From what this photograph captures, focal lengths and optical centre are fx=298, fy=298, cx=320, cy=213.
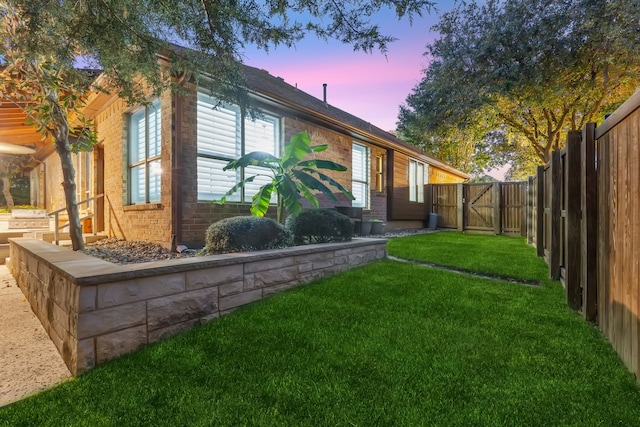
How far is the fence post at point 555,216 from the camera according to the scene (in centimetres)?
435

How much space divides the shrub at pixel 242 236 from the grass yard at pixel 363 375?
1.06 m

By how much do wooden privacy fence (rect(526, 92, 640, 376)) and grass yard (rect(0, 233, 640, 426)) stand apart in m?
0.22

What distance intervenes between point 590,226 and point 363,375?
100 inches

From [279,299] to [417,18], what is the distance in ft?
12.0

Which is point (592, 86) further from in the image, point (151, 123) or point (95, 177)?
point (95, 177)

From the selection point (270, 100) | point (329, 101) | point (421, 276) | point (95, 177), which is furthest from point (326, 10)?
point (329, 101)

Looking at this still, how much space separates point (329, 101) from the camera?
1473 centimetres

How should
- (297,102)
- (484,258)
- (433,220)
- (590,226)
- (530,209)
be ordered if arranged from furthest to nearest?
1. (433,220)
2. (530,209)
3. (297,102)
4. (484,258)
5. (590,226)

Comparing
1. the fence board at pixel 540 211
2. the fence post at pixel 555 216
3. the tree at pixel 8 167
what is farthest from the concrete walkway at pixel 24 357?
the tree at pixel 8 167

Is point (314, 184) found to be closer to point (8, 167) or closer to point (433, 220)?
point (433, 220)

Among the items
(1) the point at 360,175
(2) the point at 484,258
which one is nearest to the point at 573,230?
(2) the point at 484,258

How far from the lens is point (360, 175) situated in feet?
36.1

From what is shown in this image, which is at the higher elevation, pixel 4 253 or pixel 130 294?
pixel 130 294

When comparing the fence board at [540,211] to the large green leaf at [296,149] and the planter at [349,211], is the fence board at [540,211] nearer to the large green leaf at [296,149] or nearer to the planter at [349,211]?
the planter at [349,211]
